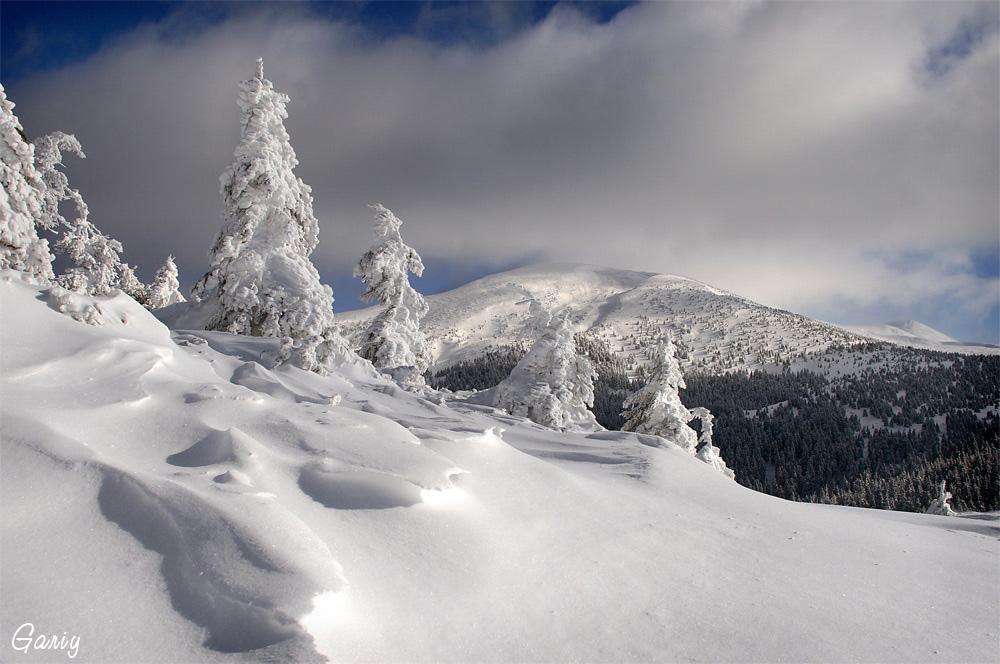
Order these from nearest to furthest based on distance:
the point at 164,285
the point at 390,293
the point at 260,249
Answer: the point at 260,249
the point at 390,293
the point at 164,285

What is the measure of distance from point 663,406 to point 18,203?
22.1 m

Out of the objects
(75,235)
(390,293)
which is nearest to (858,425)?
(390,293)

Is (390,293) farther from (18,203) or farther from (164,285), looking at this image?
(164,285)

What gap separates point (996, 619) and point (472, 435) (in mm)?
5555

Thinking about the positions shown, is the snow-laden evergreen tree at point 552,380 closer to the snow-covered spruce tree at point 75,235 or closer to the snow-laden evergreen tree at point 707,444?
the snow-laden evergreen tree at point 707,444

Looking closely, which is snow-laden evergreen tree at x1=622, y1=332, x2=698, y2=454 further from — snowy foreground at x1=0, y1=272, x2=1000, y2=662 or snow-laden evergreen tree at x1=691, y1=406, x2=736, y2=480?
snowy foreground at x1=0, y1=272, x2=1000, y2=662

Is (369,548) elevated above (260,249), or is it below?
below

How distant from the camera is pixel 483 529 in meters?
4.66

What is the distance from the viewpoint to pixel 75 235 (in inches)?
816

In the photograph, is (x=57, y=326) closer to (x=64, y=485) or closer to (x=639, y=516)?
(x=64, y=485)

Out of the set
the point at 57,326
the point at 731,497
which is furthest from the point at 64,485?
the point at 731,497

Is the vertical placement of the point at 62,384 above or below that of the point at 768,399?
below

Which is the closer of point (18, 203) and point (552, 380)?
point (18, 203)

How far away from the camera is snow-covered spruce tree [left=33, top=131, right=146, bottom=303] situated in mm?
14828
